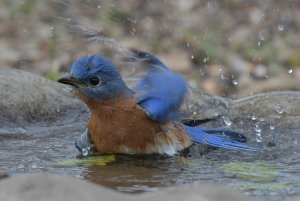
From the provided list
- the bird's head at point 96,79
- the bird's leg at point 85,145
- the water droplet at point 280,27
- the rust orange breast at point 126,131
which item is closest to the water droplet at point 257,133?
the rust orange breast at point 126,131

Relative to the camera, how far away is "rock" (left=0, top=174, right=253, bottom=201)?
279 cm

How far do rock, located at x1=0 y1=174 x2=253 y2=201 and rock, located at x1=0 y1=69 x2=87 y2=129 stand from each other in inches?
117

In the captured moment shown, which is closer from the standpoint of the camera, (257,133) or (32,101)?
(257,133)

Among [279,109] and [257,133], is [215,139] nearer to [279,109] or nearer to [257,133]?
[257,133]

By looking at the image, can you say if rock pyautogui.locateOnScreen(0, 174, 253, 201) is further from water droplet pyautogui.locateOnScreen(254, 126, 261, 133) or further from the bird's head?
water droplet pyautogui.locateOnScreen(254, 126, 261, 133)

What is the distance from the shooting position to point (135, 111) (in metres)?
5.12

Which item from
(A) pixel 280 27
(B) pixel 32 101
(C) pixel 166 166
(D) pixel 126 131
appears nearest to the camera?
(C) pixel 166 166

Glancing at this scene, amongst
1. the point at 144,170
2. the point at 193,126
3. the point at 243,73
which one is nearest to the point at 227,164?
the point at 144,170

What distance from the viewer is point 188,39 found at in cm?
1012

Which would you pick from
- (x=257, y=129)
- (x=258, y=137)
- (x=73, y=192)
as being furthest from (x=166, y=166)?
(x=73, y=192)

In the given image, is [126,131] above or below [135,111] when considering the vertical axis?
below

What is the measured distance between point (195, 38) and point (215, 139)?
4.97 metres

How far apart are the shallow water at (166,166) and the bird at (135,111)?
8cm

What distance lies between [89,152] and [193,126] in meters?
0.81
